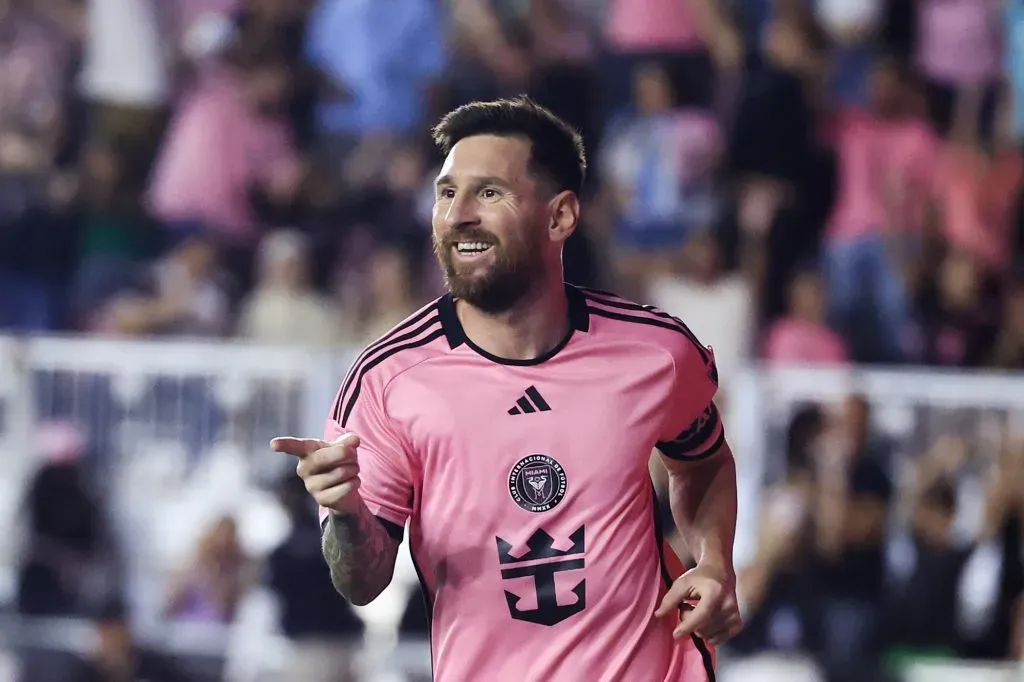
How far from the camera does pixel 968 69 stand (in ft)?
27.9

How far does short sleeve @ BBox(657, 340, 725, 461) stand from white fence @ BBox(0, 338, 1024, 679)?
4.08 meters

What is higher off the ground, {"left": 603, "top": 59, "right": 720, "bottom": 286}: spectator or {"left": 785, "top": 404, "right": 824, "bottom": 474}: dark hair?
{"left": 603, "top": 59, "right": 720, "bottom": 286}: spectator

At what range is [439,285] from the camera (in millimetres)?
8453

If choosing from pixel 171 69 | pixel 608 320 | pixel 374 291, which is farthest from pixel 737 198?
pixel 608 320

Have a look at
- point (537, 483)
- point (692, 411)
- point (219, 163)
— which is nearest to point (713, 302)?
point (219, 163)

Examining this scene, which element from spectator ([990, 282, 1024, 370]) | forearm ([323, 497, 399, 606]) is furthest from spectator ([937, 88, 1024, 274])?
forearm ([323, 497, 399, 606])

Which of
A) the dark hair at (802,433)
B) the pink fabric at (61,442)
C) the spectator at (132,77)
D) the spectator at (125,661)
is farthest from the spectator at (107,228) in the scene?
the dark hair at (802,433)

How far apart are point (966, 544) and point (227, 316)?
13.3 feet

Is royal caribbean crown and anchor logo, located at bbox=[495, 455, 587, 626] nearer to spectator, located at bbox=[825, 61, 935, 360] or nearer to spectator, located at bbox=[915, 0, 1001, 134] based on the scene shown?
spectator, located at bbox=[825, 61, 935, 360]

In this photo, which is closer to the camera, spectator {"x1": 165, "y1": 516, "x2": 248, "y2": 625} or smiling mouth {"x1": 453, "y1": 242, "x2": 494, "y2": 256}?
smiling mouth {"x1": 453, "y1": 242, "x2": 494, "y2": 256}

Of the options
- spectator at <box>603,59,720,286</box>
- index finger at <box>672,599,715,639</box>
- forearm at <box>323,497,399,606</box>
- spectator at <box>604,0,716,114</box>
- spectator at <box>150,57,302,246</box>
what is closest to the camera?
forearm at <box>323,497,399,606</box>

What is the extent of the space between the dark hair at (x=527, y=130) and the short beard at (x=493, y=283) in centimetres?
25

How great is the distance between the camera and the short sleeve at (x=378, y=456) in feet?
12.0

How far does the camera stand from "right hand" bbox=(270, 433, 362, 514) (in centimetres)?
323
